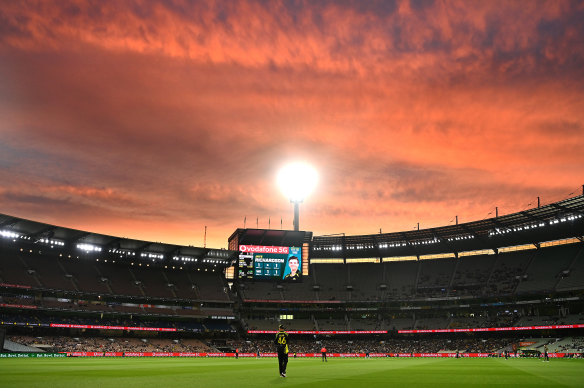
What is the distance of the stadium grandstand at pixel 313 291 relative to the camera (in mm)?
74625

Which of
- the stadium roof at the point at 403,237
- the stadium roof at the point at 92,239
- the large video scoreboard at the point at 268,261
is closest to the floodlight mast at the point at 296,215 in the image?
the stadium roof at the point at 403,237

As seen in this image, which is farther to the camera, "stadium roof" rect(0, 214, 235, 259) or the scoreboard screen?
the scoreboard screen

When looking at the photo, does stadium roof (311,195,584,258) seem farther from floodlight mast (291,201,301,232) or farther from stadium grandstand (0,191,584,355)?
floodlight mast (291,201,301,232)

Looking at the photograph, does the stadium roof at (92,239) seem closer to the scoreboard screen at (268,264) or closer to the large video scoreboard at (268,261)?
the large video scoreboard at (268,261)

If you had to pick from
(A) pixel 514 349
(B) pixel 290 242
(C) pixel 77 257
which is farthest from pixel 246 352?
(A) pixel 514 349

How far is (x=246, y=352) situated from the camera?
81.9 metres

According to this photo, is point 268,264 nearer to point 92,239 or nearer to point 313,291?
point 313,291

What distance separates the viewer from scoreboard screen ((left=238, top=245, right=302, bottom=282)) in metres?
84.1

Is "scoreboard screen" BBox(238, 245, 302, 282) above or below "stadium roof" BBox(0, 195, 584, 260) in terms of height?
below

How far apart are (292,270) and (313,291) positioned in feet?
58.9

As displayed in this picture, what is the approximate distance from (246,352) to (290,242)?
2289 centimetres

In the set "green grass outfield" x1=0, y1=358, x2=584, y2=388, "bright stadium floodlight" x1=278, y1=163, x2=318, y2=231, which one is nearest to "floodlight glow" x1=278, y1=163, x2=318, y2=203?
"bright stadium floodlight" x1=278, y1=163, x2=318, y2=231

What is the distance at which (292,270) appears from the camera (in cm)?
8494

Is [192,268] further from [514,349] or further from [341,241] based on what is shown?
[514,349]
